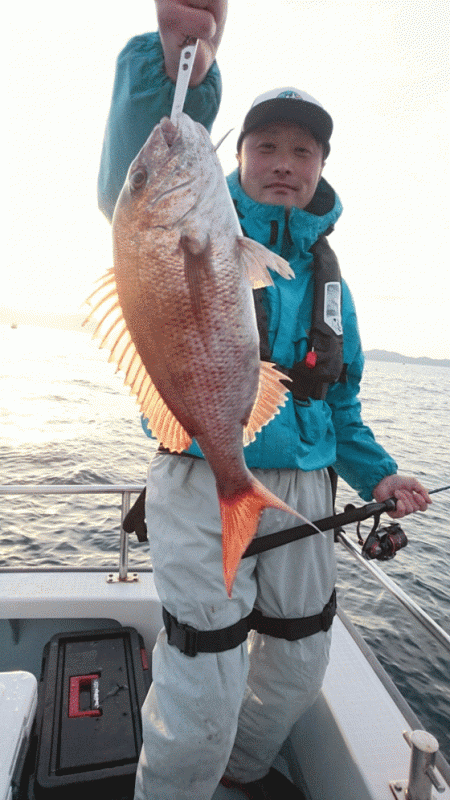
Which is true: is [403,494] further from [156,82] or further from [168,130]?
[156,82]

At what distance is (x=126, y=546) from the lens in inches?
138

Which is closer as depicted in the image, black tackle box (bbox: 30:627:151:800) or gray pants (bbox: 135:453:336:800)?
gray pants (bbox: 135:453:336:800)

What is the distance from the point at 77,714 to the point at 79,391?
3191cm

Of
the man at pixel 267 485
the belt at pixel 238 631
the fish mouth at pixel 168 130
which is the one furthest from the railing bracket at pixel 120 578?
the fish mouth at pixel 168 130

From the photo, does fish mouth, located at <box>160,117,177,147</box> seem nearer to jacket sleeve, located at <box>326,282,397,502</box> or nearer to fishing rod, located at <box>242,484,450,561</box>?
jacket sleeve, located at <box>326,282,397,502</box>

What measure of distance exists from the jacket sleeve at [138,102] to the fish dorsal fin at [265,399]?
1.00 meters

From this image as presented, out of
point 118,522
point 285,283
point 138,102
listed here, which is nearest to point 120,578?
point 285,283

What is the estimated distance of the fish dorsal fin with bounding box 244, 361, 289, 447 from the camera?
5.23 feet

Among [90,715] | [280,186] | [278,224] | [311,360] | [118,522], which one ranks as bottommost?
[118,522]

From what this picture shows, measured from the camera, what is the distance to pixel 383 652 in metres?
6.90

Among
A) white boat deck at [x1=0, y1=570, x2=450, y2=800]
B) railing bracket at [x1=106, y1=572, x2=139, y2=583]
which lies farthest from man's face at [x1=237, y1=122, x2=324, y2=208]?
railing bracket at [x1=106, y1=572, x2=139, y2=583]

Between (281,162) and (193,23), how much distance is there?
88 centimetres

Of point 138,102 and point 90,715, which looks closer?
point 138,102

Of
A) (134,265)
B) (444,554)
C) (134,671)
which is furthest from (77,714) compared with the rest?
(444,554)
